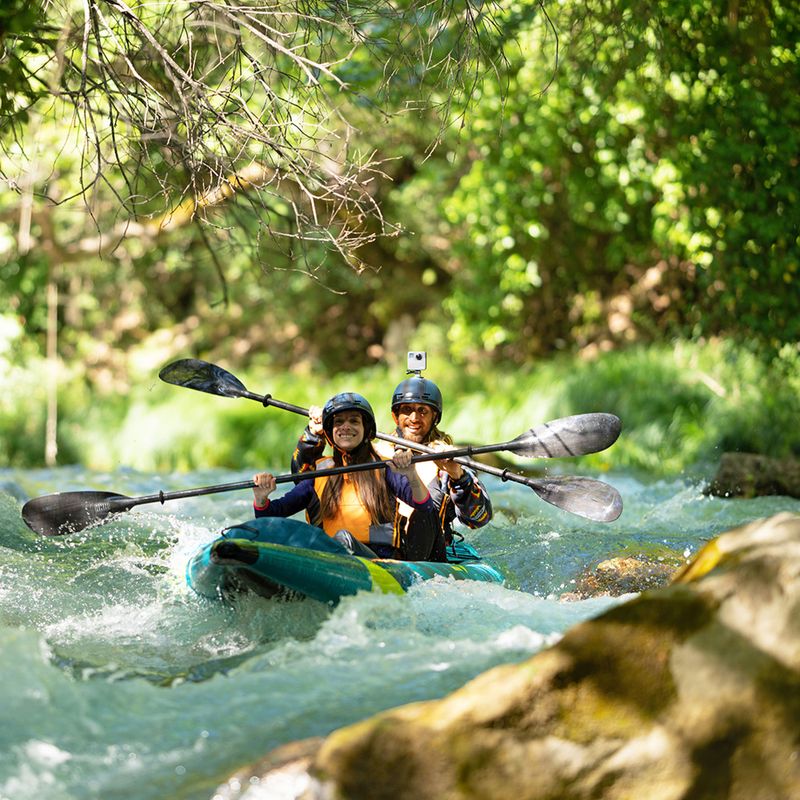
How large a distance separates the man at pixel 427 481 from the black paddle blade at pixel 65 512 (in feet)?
3.01

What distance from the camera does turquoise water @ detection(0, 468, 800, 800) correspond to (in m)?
2.68

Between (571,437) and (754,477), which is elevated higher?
(571,437)

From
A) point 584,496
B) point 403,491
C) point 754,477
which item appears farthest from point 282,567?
point 754,477

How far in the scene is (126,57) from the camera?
402cm

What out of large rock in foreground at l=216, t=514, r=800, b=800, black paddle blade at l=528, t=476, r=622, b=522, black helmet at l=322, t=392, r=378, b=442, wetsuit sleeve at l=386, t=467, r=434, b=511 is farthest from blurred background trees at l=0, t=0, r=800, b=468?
large rock in foreground at l=216, t=514, r=800, b=800

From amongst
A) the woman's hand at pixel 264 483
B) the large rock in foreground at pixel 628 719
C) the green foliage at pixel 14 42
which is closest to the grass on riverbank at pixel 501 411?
the woman's hand at pixel 264 483

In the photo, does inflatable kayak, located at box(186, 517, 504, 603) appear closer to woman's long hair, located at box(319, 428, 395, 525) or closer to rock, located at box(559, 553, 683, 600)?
woman's long hair, located at box(319, 428, 395, 525)

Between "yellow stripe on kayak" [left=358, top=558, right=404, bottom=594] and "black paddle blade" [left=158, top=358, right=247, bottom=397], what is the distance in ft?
6.12

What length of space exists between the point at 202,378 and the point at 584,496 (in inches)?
80.8

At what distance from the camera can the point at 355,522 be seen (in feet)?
15.0

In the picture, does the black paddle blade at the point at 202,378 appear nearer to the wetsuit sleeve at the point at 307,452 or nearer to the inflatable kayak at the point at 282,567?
the wetsuit sleeve at the point at 307,452

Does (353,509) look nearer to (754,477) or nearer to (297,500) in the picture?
(297,500)

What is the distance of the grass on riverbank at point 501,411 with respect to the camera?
27.0 feet

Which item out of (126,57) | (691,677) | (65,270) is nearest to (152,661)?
(691,677)
